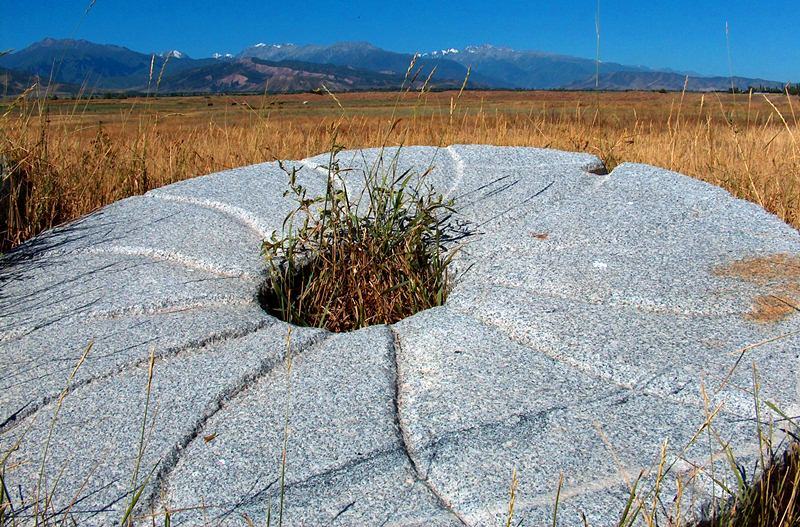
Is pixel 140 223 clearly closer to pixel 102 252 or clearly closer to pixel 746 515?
pixel 102 252

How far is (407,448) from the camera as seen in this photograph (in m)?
2.04

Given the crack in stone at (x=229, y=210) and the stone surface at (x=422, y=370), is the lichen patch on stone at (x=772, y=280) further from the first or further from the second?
the crack in stone at (x=229, y=210)

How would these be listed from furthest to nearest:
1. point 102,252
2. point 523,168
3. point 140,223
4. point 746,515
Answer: point 523,168 < point 140,223 < point 102,252 < point 746,515

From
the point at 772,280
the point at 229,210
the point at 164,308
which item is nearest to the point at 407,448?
the point at 164,308

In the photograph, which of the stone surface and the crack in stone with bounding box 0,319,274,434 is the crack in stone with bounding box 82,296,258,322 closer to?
the stone surface

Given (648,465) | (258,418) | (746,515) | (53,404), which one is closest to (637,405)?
(648,465)

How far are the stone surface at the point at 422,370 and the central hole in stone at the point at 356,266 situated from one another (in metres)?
0.12

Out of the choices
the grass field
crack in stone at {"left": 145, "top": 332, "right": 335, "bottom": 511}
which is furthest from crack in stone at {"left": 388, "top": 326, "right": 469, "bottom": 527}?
the grass field

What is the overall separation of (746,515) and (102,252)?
2914 millimetres

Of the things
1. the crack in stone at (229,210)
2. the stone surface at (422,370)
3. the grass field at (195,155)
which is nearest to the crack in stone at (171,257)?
the stone surface at (422,370)

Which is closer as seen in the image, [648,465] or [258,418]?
[648,465]

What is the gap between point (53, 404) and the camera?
2.36 meters

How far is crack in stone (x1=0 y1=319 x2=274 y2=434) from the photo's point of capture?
2342 mm

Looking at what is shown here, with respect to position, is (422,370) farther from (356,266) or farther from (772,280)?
(772,280)
